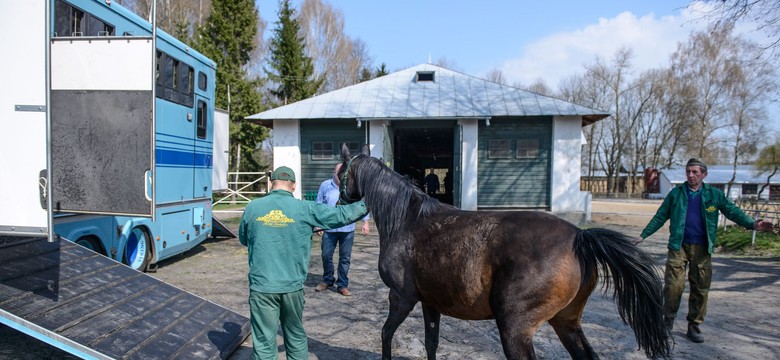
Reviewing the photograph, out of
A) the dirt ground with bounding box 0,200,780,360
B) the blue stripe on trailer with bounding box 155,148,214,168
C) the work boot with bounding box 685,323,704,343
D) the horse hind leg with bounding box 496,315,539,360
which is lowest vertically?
the dirt ground with bounding box 0,200,780,360

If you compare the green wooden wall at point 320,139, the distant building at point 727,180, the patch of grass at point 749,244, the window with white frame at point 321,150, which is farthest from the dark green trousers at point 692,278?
the distant building at point 727,180

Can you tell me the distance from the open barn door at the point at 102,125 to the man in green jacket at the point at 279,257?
1229 millimetres

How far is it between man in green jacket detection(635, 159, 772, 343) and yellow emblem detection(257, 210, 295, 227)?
12.1 feet

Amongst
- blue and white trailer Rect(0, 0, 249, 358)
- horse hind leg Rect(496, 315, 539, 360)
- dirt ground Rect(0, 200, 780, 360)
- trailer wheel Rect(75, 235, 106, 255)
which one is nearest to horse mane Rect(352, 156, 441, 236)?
horse hind leg Rect(496, 315, 539, 360)

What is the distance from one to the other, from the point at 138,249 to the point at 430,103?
11.0 meters

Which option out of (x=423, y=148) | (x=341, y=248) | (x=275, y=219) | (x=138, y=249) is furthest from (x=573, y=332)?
(x=423, y=148)

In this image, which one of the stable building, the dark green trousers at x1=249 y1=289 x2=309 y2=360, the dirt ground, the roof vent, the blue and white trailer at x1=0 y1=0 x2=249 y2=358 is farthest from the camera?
the roof vent

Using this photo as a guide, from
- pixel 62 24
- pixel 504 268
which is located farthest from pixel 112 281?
pixel 504 268

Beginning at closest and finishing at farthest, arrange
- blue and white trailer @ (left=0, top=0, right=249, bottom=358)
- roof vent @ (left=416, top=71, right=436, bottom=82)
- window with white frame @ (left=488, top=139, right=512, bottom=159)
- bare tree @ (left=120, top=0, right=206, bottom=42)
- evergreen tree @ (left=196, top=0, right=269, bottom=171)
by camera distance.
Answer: blue and white trailer @ (left=0, top=0, right=249, bottom=358) < window with white frame @ (left=488, top=139, right=512, bottom=159) < roof vent @ (left=416, top=71, right=436, bottom=82) < bare tree @ (left=120, top=0, right=206, bottom=42) < evergreen tree @ (left=196, top=0, right=269, bottom=171)

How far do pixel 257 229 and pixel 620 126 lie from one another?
50919mm

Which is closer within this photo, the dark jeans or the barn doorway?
the dark jeans

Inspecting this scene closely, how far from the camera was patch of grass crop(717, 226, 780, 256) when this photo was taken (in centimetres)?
1012

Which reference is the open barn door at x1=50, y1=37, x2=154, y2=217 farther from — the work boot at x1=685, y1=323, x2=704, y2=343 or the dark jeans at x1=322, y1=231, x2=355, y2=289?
the work boot at x1=685, y1=323, x2=704, y2=343

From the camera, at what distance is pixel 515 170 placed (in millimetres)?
15312
